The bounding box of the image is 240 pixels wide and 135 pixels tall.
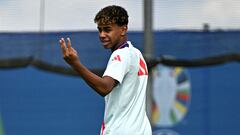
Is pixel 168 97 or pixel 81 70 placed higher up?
pixel 81 70

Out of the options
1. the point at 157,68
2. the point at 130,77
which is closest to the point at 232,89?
the point at 157,68

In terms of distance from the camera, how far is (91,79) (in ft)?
8.68

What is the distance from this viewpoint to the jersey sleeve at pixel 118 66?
2.75 metres

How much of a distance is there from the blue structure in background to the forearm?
3067 millimetres

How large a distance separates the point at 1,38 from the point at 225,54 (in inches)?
90.3

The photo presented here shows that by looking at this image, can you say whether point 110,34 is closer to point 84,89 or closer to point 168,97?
point 168,97

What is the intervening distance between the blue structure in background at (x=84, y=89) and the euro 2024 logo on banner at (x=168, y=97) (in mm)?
76

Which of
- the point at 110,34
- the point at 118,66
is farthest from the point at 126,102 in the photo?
the point at 110,34

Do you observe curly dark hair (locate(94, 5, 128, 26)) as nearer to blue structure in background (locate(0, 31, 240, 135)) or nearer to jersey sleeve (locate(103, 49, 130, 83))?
jersey sleeve (locate(103, 49, 130, 83))

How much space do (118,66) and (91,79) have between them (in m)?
0.18

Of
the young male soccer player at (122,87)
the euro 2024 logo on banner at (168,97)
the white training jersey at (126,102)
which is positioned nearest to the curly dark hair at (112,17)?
the young male soccer player at (122,87)

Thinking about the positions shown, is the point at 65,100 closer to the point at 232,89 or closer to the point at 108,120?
the point at 232,89

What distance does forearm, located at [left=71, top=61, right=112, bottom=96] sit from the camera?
264 centimetres

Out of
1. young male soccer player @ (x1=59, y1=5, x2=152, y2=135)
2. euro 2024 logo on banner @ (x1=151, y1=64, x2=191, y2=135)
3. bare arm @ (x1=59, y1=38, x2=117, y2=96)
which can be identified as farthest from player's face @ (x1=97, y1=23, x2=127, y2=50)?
euro 2024 logo on banner @ (x1=151, y1=64, x2=191, y2=135)
